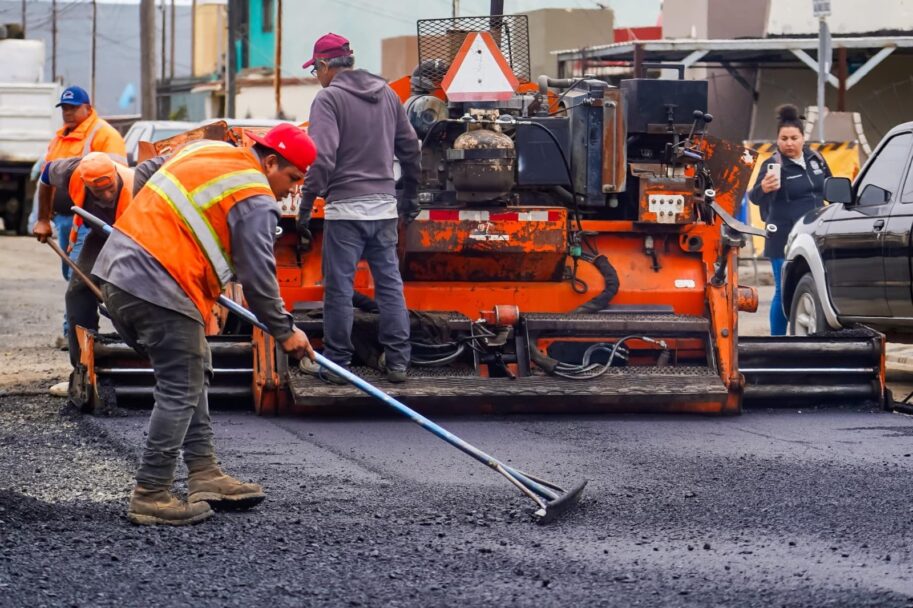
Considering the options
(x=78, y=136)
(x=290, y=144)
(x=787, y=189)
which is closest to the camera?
(x=290, y=144)

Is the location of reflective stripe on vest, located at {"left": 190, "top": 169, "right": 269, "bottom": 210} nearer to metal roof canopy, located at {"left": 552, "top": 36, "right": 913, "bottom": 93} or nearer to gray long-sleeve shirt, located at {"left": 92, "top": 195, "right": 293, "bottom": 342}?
gray long-sleeve shirt, located at {"left": 92, "top": 195, "right": 293, "bottom": 342}

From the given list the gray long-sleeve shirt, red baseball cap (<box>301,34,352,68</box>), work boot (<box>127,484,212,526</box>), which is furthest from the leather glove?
work boot (<box>127,484,212,526</box>)

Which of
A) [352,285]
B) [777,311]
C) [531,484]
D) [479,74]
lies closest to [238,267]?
[531,484]

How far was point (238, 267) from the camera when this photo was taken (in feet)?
18.3

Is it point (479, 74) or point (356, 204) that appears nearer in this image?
point (356, 204)

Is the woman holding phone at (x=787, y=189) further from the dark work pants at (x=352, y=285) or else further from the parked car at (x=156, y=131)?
the parked car at (x=156, y=131)

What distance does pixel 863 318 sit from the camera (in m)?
9.76

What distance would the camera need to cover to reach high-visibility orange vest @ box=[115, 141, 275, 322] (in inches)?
219

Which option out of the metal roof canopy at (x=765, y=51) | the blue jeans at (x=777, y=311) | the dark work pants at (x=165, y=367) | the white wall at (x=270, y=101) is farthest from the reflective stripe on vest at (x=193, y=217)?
the white wall at (x=270, y=101)

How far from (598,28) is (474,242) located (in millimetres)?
24340

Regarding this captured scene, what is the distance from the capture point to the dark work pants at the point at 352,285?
26.6 feet

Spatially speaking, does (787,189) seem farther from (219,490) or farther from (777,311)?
(219,490)

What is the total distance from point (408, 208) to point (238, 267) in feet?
9.79

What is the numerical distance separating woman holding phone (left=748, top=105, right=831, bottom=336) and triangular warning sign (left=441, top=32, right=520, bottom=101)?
10.0ft
